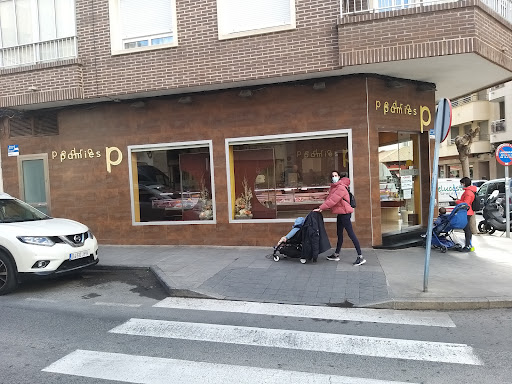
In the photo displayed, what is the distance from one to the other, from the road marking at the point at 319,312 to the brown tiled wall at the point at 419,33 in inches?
180

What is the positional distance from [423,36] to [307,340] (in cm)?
581

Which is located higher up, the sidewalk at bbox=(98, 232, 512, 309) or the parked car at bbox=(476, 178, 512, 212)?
the parked car at bbox=(476, 178, 512, 212)

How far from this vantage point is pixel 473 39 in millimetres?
7121

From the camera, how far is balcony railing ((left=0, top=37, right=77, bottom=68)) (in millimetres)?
10070

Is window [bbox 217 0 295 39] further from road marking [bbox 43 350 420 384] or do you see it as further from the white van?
the white van

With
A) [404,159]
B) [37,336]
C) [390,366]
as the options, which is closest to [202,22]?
[404,159]

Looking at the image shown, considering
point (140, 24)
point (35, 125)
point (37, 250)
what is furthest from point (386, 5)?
point (35, 125)

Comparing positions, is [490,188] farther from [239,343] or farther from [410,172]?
[239,343]

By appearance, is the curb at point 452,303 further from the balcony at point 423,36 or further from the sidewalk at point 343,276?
the balcony at point 423,36

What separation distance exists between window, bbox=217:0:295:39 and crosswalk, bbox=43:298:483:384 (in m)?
5.71

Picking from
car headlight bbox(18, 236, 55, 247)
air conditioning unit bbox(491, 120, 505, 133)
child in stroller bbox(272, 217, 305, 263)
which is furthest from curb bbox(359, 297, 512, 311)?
air conditioning unit bbox(491, 120, 505, 133)

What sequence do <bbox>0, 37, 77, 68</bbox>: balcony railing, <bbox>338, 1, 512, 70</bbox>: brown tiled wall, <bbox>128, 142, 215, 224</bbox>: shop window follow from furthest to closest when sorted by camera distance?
1. <bbox>0, 37, 77, 68</bbox>: balcony railing
2. <bbox>128, 142, 215, 224</bbox>: shop window
3. <bbox>338, 1, 512, 70</bbox>: brown tiled wall

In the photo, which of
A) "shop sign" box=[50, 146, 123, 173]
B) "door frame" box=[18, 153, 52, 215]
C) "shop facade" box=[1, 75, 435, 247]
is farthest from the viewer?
"door frame" box=[18, 153, 52, 215]

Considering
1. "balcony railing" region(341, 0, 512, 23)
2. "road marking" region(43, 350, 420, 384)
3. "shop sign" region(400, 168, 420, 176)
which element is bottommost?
"road marking" region(43, 350, 420, 384)
